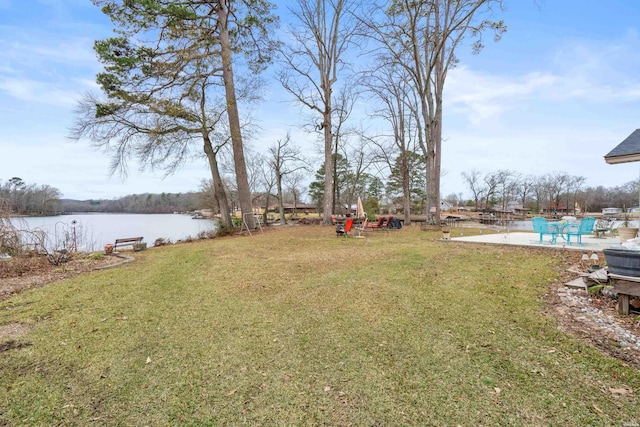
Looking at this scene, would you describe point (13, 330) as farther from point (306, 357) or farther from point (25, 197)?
point (25, 197)

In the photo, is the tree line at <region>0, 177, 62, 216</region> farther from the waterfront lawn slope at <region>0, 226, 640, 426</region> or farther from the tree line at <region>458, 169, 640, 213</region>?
the tree line at <region>458, 169, 640, 213</region>

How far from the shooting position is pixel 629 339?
2783 millimetres

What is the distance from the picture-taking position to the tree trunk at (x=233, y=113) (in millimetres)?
12438

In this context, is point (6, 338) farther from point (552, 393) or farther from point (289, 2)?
point (289, 2)

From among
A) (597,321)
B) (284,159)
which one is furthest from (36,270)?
(284,159)

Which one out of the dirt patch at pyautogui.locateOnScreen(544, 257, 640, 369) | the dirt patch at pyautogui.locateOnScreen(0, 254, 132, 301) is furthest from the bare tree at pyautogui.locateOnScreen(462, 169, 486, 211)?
the dirt patch at pyautogui.locateOnScreen(0, 254, 132, 301)

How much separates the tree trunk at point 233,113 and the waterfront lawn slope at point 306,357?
8.06 meters

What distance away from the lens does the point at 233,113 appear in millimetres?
Answer: 12883

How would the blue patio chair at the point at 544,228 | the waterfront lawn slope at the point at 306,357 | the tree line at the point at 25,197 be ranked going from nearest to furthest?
the waterfront lawn slope at the point at 306,357, the tree line at the point at 25,197, the blue patio chair at the point at 544,228

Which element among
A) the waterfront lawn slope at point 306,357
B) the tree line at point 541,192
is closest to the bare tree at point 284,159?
the waterfront lawn slope at point 306,357

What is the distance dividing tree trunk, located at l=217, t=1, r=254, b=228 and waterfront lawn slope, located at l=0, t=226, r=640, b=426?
8057 mm

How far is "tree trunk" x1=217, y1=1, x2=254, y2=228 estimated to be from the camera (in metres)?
12.4

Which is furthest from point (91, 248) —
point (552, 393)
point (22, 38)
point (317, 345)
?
point (552, 393)

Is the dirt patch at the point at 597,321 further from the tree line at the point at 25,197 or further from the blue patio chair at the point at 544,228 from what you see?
the tree line at the point at 25,197
